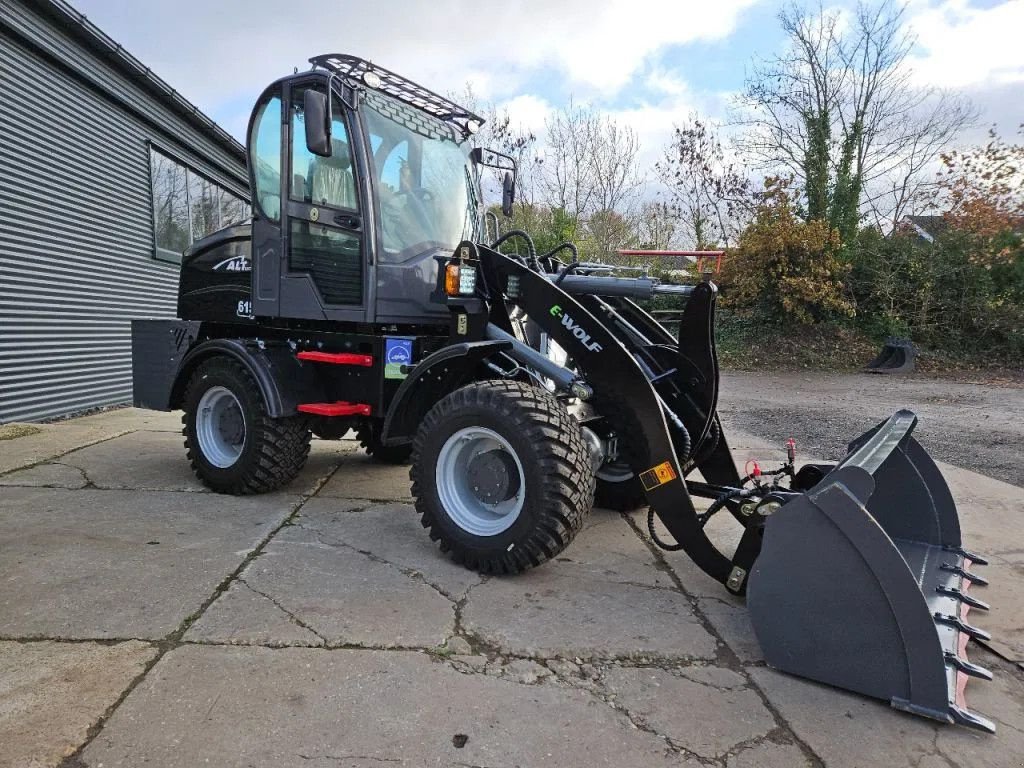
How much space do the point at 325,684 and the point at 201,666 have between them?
0.49m

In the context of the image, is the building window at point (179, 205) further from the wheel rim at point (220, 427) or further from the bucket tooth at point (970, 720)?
the bucket tooth at point (970, 720)

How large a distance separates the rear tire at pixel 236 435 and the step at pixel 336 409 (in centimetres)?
24

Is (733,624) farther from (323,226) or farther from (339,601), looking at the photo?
(323,226)

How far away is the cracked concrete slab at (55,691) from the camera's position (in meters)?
2.09

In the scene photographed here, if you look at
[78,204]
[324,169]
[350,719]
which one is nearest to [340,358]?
[324,169]

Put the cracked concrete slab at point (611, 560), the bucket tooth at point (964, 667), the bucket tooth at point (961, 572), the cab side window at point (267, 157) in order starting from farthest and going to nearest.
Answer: the cab side window at point (267, 157), the cracked concrete slab at point (611, 560), the bucket tooth at point (961, 572), the bucket tooth at point (964, 667)

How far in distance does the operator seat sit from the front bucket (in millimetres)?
3133

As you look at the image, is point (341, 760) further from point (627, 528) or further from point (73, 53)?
point (73, 53)

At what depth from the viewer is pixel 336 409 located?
443cm

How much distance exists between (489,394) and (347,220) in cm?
167

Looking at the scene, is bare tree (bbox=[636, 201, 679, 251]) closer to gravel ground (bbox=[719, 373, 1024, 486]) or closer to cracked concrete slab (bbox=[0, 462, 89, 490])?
gravel ground (bbox=[719, 373, 1024, 486])

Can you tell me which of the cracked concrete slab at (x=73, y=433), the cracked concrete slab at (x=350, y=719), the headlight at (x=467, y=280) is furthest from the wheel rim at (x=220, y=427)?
the cracked concrete slab at (x=350, y=719)

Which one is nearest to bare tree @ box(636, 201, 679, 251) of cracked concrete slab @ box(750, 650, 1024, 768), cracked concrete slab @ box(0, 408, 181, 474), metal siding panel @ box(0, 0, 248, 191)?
metal siding panel @ box(0, 0, 248, 191)

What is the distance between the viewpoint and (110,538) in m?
3.87
